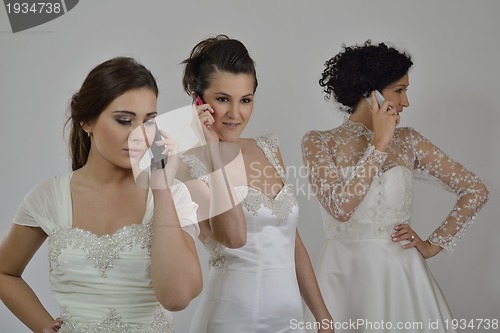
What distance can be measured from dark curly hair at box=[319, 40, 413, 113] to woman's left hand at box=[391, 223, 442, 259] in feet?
1.90

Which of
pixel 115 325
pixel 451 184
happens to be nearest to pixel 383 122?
pixel 451 184

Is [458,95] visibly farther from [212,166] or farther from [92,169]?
[92,169]

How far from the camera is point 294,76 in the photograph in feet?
Answer: 12.5

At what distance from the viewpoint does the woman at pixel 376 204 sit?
2.83 metres

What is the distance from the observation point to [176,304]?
180 centimetres

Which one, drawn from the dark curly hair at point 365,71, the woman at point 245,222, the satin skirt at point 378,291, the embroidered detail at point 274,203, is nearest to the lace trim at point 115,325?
the woman at point 245,222

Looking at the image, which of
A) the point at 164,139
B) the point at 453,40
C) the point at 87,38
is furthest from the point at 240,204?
the point at 453,40

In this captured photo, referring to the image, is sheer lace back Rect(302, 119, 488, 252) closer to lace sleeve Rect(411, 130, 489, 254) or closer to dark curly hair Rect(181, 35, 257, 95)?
lace sleeve Rect(411, 130, 489, 254)

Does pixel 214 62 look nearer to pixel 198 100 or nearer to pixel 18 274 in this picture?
pixel 198 100

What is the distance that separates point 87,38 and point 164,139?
6.78 feet

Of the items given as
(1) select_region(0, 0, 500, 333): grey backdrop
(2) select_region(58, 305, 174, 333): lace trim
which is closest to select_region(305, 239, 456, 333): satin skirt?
(1) select_region(0, 0, 500, 333): grey backdrop

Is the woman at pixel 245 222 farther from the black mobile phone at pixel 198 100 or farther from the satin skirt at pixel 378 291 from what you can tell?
the satin skirt at pixel 378 291

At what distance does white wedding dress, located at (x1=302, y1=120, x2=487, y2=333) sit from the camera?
2.86m

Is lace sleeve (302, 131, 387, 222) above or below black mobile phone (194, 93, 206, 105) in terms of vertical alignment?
below
